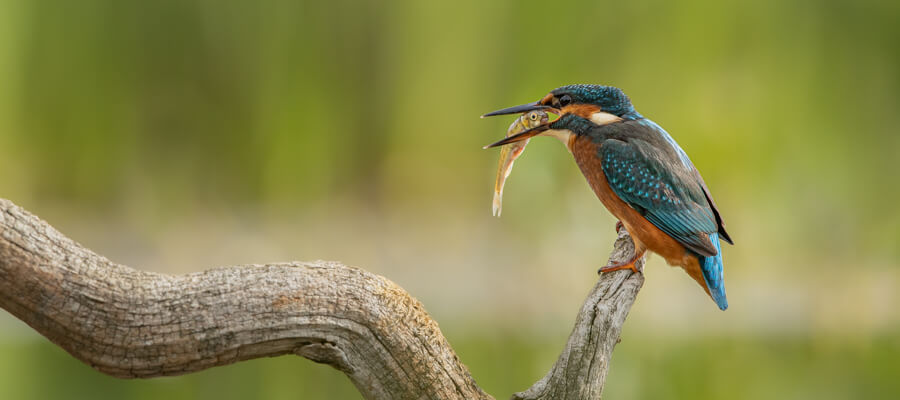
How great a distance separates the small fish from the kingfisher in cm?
2

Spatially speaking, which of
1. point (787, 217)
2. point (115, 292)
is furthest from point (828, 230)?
point (115, 292)

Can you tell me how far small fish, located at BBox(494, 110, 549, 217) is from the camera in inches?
73.7

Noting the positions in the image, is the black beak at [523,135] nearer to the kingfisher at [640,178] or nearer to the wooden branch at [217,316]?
the kingfisher at [640,178]

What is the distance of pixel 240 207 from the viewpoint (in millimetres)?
5578

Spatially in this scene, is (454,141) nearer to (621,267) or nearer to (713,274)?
(621,267)

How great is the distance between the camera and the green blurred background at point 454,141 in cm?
495

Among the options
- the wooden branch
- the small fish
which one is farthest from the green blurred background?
the wooden branch

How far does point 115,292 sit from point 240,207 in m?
4.21

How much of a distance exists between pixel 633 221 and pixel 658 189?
10 cm

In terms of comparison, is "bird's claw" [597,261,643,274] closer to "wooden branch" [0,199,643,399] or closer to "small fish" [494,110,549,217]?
"small fish" [494,110,549,217]

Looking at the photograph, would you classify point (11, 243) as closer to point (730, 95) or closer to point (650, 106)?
point (650, 106)

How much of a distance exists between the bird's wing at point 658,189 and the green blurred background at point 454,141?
9.31ft

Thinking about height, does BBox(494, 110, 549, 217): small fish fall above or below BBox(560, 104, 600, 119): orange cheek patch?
above

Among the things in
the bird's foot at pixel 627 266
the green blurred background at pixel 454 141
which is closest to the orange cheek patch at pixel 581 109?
the bird's foot at pixel 627 266
